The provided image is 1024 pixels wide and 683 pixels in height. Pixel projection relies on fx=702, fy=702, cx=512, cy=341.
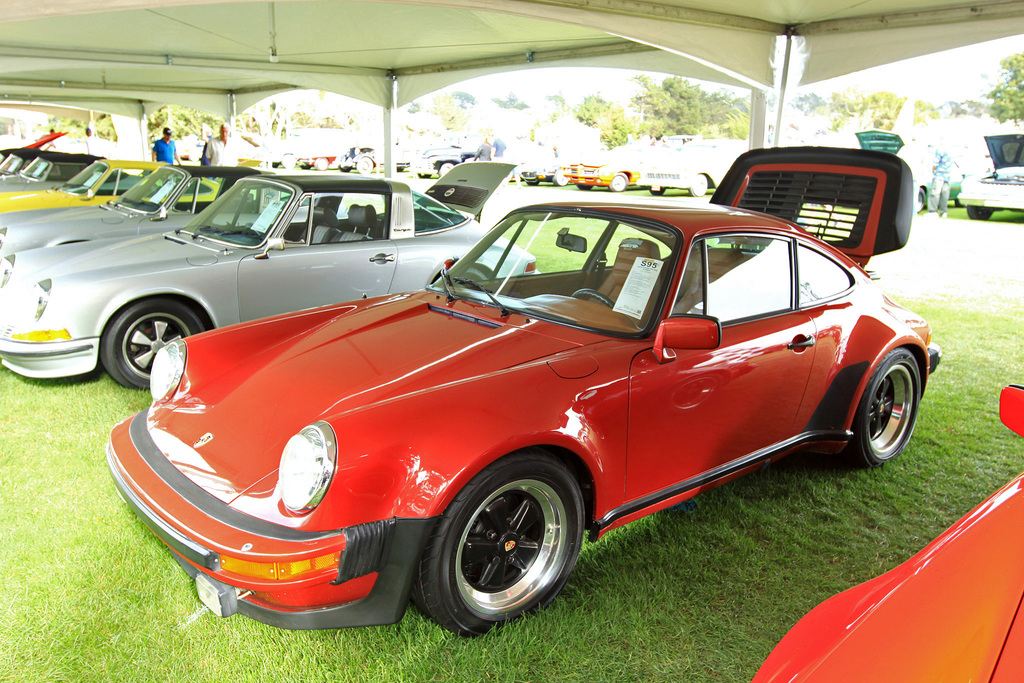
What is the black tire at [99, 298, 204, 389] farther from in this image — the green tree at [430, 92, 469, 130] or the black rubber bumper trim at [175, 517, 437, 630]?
the green tree at [430, 92, 469, 130]

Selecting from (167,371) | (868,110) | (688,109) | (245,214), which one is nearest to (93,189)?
(245,214)

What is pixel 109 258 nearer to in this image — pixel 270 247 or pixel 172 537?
pixel 270 247

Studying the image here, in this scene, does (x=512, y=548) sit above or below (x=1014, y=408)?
below

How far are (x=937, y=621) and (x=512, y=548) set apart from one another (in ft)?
4.55

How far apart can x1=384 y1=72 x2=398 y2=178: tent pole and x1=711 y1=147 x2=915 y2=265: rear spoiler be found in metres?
8.98

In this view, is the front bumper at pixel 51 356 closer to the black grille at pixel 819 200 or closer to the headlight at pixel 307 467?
the headlight at pixel 307 467

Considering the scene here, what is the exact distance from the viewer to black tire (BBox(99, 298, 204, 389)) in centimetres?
457

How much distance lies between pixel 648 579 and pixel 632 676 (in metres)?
0.53

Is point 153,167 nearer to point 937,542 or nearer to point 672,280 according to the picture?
point 672,280

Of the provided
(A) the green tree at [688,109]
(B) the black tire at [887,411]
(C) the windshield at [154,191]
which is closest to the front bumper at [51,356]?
(C) the windshield at [154,191]

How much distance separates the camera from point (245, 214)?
5.37 meters

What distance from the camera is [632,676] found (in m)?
2.26

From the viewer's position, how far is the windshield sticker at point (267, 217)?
203 inches

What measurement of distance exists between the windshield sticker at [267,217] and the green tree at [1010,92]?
2268 inches
